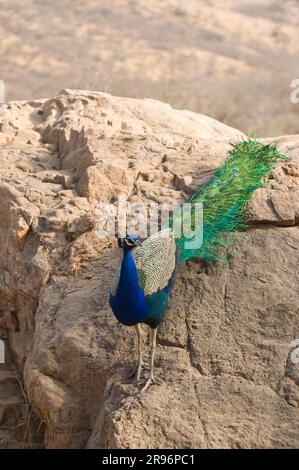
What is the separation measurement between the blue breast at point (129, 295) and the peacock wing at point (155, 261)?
6 centimetres

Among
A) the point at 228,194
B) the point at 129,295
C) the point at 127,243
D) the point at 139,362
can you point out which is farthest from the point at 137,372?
the point at 228,194

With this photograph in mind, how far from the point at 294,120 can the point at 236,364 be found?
1014 centimetres

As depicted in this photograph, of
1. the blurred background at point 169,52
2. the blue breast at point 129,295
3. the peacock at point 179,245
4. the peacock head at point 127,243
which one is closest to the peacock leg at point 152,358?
the peacock at point 179,245

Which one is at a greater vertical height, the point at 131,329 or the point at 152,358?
the point at 131,329

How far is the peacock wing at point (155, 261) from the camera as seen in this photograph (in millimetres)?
4176

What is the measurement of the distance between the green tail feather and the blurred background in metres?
6.60

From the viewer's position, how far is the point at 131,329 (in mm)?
4656

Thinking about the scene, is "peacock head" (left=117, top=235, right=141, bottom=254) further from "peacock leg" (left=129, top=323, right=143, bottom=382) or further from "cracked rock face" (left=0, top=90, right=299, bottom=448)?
"cracked rock face" (left=0, top=90, right=299, bottom=448)

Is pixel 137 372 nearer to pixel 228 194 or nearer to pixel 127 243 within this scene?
pixel 127 243

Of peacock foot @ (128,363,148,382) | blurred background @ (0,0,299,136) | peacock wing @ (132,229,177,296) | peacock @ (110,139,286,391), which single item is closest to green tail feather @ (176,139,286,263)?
peacock @ (110,139,286,391)

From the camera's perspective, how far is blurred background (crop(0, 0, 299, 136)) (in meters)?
13.4

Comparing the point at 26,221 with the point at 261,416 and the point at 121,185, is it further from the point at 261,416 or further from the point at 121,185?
the point at 261,416

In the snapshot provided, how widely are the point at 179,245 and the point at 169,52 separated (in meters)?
11.6

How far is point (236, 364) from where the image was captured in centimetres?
437
